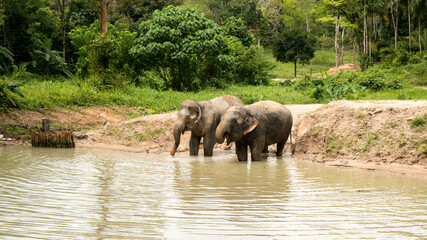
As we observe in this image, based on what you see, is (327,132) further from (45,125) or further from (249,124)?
(45,125)

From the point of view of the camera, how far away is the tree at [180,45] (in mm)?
24547

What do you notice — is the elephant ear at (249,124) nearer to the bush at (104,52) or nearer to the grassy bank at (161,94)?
the grassy bank at (161,94)

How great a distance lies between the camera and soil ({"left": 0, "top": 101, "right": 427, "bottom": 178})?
10.1 m

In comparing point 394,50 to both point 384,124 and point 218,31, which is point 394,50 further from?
point 384,124

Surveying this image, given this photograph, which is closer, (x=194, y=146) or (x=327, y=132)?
(x=327, y=132)

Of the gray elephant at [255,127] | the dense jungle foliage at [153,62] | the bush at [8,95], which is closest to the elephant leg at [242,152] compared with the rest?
the gray elephant at [255,127]

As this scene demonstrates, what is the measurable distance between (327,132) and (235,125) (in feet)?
8.15

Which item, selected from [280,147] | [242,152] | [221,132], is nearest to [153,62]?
[280,147]

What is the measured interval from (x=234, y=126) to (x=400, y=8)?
37.1 meters

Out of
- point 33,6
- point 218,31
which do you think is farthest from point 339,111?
point 33,6

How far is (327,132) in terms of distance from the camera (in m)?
11.8

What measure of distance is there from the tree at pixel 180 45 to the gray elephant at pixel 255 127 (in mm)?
12923

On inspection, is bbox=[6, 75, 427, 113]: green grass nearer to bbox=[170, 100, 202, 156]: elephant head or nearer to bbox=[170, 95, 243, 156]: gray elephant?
bbox=[170, 95, 243, 156]: gray elephant

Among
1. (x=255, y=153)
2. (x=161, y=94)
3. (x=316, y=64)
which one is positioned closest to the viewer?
(x=255, y=153)
